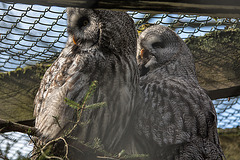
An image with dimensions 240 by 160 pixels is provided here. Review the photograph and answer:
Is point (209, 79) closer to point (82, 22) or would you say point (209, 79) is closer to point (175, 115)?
point (175, 115)

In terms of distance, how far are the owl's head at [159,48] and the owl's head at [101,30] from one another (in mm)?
708

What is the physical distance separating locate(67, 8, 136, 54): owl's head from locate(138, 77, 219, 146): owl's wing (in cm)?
46

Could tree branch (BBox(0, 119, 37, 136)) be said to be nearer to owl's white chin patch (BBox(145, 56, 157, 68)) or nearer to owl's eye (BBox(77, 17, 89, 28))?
owl's eye (BBox(77, 17, 89, 28))

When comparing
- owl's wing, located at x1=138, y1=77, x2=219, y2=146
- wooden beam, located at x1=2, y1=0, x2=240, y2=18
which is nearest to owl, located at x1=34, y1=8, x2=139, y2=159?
owl's wing, located at x1=138, y1=77, x2=219, y2=146

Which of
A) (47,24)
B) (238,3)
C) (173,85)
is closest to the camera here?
(238,3)

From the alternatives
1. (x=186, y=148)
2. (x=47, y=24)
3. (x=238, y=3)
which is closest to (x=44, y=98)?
(x=47, y=24)

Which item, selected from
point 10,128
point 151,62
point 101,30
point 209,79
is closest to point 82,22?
point 101,30

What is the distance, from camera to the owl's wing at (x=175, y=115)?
7.16 feet

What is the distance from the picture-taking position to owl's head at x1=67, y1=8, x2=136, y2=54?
2.12m

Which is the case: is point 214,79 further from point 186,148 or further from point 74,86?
point 74,86

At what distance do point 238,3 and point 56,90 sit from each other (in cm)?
141

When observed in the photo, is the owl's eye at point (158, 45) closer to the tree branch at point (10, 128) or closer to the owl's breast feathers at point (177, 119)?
the owl's breast feathers at point (177, 119)

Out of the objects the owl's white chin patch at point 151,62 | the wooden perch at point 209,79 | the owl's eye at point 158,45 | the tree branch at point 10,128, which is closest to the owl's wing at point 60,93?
the tree branch at point 10,128

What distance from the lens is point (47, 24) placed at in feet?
8.89
